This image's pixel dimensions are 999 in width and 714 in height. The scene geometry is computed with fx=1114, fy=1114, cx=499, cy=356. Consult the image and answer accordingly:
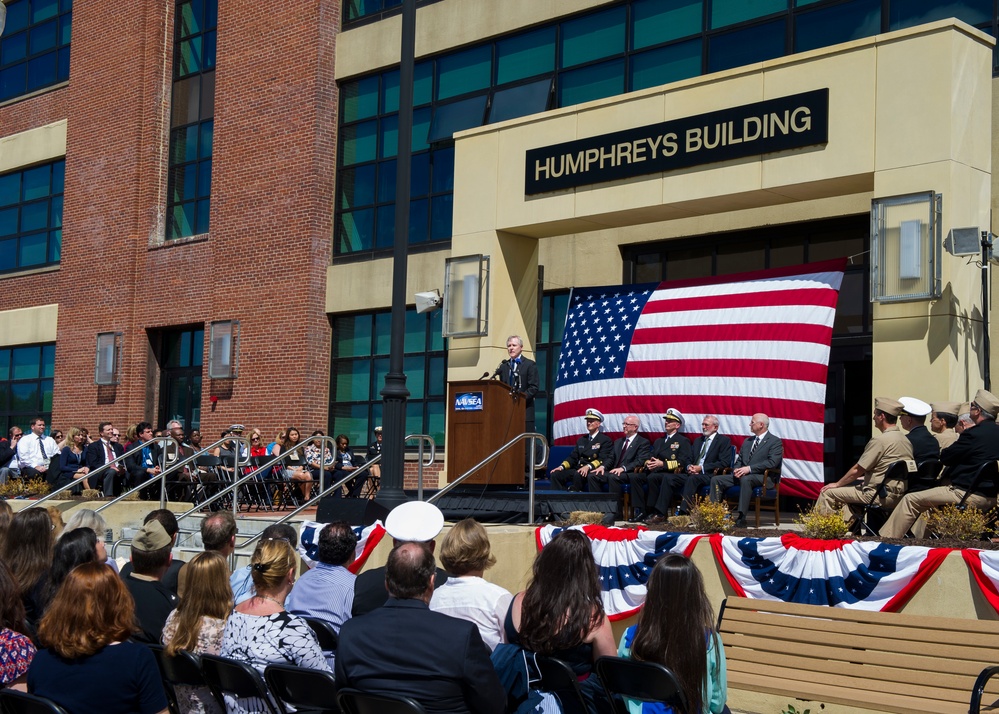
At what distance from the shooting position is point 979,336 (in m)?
13.2

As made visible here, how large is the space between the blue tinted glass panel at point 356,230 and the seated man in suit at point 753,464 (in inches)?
481

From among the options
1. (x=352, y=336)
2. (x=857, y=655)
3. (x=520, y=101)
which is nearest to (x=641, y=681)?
(x=857, y=655)

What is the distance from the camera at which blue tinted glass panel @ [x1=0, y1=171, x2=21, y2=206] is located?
31.9 m

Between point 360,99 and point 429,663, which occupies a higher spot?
point 360,99

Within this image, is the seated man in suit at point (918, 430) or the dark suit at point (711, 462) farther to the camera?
the dark suit at point (711, 462)

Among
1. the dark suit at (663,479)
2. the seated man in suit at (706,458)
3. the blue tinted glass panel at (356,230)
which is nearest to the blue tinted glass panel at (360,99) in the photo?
the blue tinted glass panel at (356,230)

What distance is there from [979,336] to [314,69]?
1604 centimetres

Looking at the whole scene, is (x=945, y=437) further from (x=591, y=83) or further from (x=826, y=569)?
(x=591, y=83)

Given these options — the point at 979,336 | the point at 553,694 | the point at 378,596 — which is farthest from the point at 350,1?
the point at 553,694

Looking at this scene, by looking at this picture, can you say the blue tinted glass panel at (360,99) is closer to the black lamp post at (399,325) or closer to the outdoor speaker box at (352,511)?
the black lamp post at (399,325)

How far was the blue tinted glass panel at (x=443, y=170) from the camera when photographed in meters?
22.1

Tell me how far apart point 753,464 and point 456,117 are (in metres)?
11.0

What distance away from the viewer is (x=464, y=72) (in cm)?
2206

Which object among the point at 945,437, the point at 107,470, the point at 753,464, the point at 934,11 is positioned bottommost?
the point at 107,470
